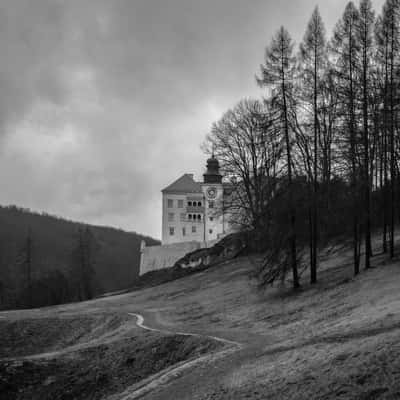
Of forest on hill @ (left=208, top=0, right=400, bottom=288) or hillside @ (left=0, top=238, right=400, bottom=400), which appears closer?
hillside @ (left=0, top=238, right=400, bottom=400)

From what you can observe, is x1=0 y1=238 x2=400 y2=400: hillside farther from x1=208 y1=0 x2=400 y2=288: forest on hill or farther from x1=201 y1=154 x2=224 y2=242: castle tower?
x1=201 y1=154 x2=224 y2=242: castle tower

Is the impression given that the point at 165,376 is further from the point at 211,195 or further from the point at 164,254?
the point at 211,195

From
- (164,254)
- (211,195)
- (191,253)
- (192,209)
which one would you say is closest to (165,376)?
(191,253)

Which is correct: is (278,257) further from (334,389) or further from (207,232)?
(207,232)

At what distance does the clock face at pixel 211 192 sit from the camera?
69188 millimetres

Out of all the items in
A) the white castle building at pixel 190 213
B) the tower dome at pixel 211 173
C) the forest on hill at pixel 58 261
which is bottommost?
the forest on hill at pixel 58 261

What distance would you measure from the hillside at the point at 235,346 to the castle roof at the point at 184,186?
40221 mm

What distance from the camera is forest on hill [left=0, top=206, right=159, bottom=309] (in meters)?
69.3

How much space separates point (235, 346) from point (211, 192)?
5334cm

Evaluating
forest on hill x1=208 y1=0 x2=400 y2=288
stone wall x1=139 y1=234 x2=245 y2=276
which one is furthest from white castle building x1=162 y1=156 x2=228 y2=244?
forest on hill x1=208 y1=0 x2=400 y2=288

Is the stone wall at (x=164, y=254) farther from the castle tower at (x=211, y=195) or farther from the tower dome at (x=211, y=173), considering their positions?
the tower dome at (x=211, y=173)

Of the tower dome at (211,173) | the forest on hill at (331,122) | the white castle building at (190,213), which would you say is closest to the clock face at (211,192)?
the white castle building at (190,213)

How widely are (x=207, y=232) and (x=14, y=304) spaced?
28.1 m

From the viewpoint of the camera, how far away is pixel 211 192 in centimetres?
6938
